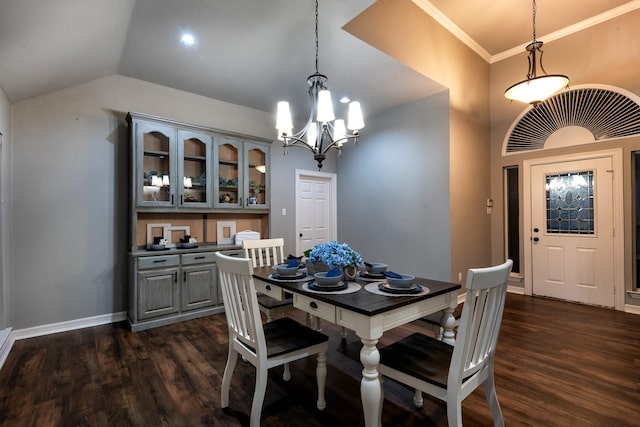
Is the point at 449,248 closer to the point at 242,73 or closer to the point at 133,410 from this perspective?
the point at 242,73

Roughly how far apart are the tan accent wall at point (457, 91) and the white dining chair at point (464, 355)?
103 inches

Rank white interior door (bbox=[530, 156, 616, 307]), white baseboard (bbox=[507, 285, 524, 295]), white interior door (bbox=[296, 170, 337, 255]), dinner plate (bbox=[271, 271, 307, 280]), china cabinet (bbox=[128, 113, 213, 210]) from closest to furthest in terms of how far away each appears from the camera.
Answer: dinner plate (bbox=[271, 271, 307, 280])
china cabinet (bbox=[128, 113, 213, 210])
white interior door (bbox=[530, 156, 616, 307])
white baseboard (bbox=[507, 285, 524, 295])
white interior door (bbox=[296, 170, 337, 255])

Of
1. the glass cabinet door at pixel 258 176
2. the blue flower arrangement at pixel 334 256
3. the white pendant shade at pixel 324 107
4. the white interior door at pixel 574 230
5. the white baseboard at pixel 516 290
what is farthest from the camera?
the white baseboard at pixel 516 290

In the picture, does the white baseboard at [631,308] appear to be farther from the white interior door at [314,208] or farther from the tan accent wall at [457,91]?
the white interior door at [314,208]

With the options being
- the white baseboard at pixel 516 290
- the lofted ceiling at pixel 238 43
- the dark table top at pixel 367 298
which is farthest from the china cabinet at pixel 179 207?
the white baseboard at pixel 516 290

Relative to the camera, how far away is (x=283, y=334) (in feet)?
6.55

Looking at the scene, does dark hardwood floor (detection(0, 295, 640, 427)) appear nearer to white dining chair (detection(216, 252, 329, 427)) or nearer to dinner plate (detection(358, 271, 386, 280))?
white dining chair (detection(216, 252, 329, 427))

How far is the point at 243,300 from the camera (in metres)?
1.69

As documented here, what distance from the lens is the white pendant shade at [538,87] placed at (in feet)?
9.33

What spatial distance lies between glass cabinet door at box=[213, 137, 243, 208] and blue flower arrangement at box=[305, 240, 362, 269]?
2264 mm

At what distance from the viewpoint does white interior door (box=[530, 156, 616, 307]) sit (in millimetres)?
4012

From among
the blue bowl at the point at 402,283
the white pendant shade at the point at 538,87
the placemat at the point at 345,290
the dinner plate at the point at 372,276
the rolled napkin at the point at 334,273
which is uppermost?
the white pendant shade at the point at 538,87

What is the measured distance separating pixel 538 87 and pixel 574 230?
2476mm

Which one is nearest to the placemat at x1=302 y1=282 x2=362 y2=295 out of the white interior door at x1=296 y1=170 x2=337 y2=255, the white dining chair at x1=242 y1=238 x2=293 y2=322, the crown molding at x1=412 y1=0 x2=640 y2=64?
the white dining chair at x1=242 y1=238 x2=293 y2=322
